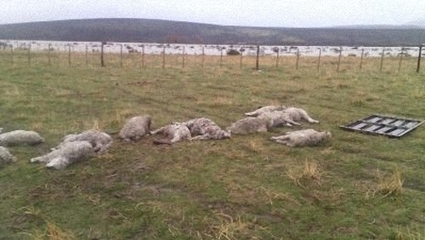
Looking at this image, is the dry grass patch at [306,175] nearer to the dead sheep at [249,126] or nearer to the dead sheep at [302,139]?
the dead sheep at [302,139]

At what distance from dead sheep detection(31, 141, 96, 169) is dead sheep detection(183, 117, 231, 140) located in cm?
248

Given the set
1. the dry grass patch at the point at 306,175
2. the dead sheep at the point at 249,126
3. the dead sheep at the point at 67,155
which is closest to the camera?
the dry grass patch at the point at 306,175

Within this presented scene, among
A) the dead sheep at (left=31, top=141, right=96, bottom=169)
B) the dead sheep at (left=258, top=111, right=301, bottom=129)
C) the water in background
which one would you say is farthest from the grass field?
the water in background

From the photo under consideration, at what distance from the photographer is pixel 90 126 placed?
1170 cm

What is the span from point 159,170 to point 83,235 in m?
2.55

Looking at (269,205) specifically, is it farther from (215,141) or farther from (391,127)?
(391,127)

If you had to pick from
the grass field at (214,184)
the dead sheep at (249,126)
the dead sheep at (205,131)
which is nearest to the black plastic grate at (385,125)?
the grass field at (214,184)

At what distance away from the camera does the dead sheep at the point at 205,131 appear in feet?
33.7

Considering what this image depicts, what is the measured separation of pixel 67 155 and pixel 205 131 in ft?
10.8

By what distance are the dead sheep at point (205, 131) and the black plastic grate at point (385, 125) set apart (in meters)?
3.46

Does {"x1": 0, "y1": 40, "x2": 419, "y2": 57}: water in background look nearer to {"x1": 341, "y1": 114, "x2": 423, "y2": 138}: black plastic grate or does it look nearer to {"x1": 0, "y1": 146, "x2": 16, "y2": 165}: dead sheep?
{"x1": 341, "y1": 114, "x2": 423, "y2": 138}: black plastic grate

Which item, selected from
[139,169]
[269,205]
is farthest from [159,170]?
[269,205]

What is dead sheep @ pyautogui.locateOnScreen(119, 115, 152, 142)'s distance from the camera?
1020cm

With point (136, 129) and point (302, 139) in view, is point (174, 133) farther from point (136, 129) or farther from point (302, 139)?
point (302, 139)
